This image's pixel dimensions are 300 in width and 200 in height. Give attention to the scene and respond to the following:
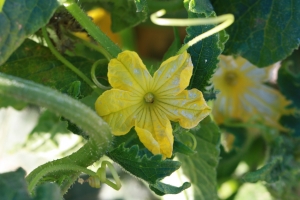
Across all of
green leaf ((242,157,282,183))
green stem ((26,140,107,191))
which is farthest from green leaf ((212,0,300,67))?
green stem ((26,140,107,191))

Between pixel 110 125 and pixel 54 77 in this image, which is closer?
pixel 110 125

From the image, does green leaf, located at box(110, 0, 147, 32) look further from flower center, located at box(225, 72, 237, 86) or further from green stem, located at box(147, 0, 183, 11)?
flower center, located at box(225, 72, 237, 86)

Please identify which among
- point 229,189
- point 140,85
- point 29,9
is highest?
point 29,9

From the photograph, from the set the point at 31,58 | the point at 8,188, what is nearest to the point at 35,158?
the point at 31,58

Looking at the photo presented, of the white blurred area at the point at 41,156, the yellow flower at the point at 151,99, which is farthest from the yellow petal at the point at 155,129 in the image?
the white blurred area at the point at 41,156

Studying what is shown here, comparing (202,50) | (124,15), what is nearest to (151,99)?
(202,50)

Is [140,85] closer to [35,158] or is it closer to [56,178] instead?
[56,178]

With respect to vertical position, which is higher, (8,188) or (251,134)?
(8,188)

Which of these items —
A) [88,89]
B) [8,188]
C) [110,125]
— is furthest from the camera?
[88,89]
